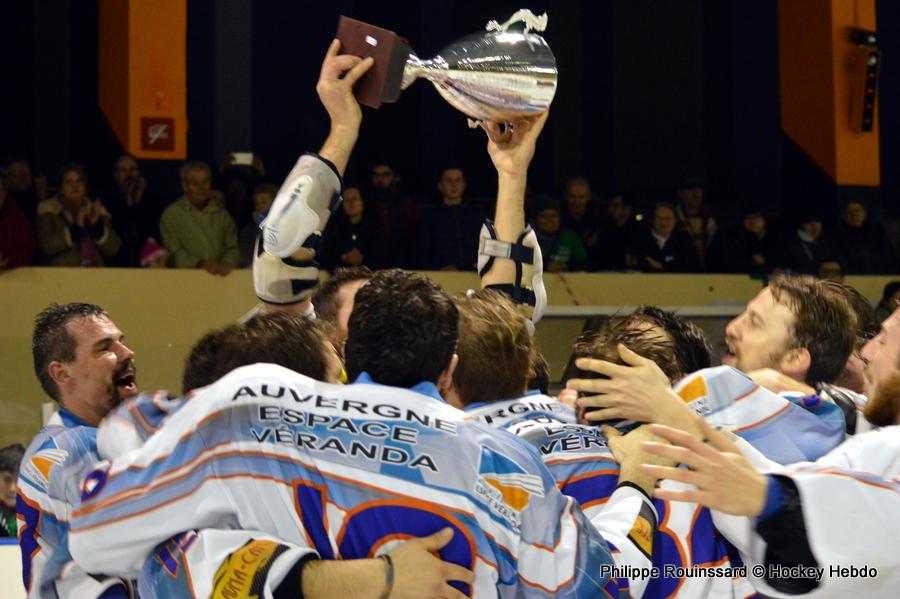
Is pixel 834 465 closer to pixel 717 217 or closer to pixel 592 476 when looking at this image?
pixel 592 476

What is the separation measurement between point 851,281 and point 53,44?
280 inches

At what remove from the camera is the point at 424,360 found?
224cm

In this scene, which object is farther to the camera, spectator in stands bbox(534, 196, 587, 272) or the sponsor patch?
spectator in stands bbox(534, 196, 587, 272)

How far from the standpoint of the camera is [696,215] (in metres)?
9.09

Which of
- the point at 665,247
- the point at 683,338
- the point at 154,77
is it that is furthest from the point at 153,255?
the point at 683,338

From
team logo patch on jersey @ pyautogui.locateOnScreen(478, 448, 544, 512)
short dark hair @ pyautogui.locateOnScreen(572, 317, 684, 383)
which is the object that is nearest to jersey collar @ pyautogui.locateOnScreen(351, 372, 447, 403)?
team logo patch on jersey @ pyautogui.locateOnScreen(478, 448, 544, 512)

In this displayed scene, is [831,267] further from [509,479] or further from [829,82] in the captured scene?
[509,479]

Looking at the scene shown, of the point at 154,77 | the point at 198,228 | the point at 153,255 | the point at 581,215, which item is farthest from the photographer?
the point at 154,77

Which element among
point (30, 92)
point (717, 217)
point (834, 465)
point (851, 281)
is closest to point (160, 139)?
point (30, 92)

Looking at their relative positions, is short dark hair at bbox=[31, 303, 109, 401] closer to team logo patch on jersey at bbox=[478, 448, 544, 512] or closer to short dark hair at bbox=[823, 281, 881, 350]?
team logo patch on jersey at bbox=[478, 448, 544, 512]

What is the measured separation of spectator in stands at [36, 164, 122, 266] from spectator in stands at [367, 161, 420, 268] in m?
1.68

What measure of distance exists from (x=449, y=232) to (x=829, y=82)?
16.2 ft

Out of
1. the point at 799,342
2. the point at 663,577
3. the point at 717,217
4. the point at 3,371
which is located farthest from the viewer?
the point at 717,217

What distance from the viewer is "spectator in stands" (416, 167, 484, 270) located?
7855mm
